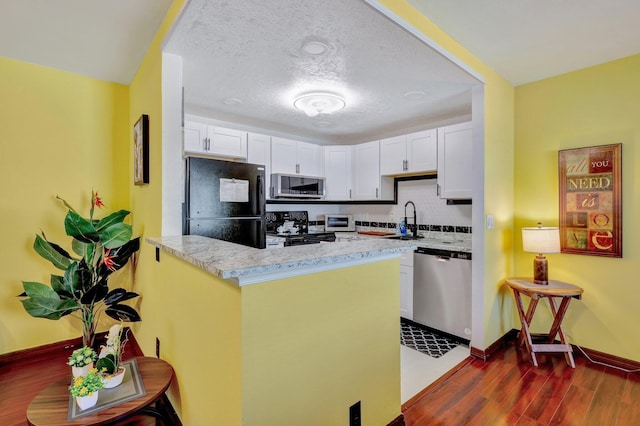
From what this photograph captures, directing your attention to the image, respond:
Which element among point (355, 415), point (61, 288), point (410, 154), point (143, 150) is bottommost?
point (355, 415)

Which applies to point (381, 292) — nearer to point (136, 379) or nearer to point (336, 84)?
point (136, 379)

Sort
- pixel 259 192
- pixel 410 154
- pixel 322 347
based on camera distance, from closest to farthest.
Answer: pixel 322 347
pixel 259 192
pixel 410 154

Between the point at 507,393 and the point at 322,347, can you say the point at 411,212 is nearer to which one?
the point at 507,393

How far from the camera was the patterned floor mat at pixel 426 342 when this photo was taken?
8.91ft

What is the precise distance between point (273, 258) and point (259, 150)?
2.80 metres

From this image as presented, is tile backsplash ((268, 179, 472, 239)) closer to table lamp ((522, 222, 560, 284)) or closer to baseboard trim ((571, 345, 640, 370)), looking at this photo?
table lamp ((522, 222, 560, 284))

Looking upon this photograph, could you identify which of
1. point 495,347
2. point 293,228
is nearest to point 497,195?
point 495,347

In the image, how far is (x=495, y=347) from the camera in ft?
8.63

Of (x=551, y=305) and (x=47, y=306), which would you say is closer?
(x=47, y=306)

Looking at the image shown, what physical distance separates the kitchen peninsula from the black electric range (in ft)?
6.90

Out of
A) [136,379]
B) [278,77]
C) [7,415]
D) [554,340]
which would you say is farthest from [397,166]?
[7,415]

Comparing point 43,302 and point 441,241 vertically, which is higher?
point 441,241

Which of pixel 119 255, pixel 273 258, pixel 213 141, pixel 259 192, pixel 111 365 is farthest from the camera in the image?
pixel 213 141

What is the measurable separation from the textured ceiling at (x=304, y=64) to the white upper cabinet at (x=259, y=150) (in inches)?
9.2
